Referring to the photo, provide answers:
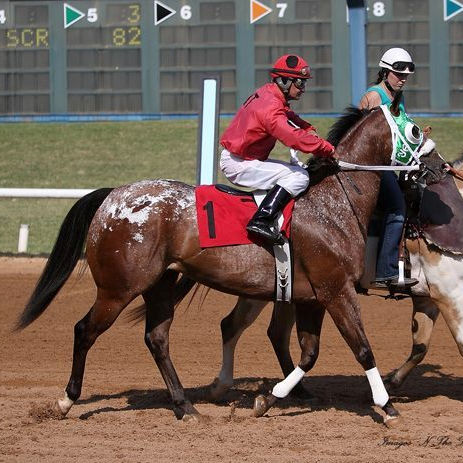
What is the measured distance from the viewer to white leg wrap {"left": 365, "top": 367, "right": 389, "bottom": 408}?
6352mm

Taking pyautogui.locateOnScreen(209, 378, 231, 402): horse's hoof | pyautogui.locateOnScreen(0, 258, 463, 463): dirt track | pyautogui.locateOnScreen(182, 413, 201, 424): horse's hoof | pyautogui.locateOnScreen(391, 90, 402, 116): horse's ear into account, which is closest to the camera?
pyautogui.locateOnScreen(0, 258, 463, 463): dirt track

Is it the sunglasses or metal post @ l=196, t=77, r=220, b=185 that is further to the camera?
metal post @ l=196, t=77, r=220, b=185

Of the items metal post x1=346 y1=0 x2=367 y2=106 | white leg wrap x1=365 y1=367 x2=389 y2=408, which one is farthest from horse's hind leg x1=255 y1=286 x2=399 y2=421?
metal post x1=346 y1=0 x2=367 y2=106

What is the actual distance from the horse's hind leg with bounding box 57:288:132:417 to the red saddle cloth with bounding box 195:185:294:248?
64 cm

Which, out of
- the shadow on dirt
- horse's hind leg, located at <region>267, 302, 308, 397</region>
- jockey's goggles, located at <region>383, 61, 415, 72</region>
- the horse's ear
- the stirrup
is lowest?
the shadow on dirt

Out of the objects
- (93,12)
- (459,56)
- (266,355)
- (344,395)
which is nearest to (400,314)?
(266,355)

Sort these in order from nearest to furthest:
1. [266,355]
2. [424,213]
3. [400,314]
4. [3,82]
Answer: [424,213] → [266,355] → [400,314] → [3,82]

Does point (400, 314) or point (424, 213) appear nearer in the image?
point (424, 213)

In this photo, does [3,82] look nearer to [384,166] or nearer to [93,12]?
[93,12]

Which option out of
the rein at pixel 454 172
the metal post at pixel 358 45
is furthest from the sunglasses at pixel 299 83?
the metal post at pixel 358 45

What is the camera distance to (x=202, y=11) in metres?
16.4

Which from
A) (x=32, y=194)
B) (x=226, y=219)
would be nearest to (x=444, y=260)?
(x=226, y=219)

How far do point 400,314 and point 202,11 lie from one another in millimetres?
7945

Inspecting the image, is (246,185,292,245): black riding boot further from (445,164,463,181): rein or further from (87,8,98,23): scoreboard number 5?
(87,8,98,23): scoreboard number 5
